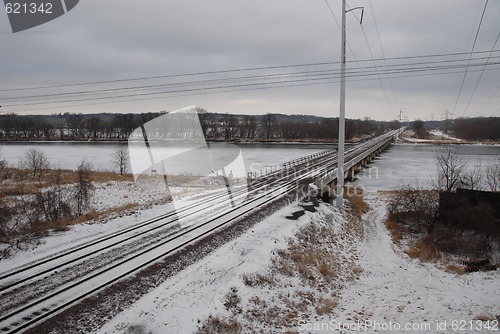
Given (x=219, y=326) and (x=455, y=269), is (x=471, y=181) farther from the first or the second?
(x=219, y=326)

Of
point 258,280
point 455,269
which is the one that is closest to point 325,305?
point 258,280

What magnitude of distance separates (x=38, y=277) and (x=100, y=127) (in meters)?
150

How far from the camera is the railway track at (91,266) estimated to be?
8697mm

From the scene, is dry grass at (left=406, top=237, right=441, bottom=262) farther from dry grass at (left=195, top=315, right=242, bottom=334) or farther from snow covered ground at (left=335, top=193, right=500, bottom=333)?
dry grass at (left=195, top=315, right=242, bottom=334)

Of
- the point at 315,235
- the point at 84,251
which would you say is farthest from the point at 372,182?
the point at 84,251

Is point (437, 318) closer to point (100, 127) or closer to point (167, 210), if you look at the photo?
point (167, 210)

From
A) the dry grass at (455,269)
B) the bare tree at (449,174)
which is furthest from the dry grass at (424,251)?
the bare tree at (449,174)

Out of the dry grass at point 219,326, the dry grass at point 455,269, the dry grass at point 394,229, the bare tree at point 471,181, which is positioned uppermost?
the bare tree at point 471,181

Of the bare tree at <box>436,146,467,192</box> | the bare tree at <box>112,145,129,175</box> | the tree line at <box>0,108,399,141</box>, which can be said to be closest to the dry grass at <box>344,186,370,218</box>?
the bare tree at <box>436,146,467,192</box>

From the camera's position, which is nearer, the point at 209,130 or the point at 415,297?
the point at 415,297

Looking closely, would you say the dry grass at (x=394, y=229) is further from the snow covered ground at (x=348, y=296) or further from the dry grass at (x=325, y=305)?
the dry grass at (x=325, y=305)

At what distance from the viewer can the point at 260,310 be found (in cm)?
991

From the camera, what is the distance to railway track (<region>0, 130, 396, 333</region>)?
870 centimetres

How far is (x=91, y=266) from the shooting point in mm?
11133
